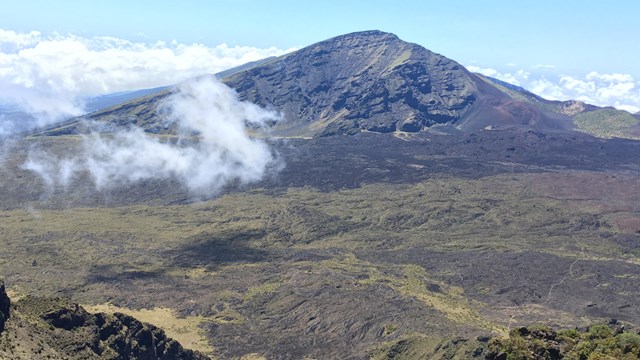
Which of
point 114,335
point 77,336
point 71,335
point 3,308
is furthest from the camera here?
point 114,335

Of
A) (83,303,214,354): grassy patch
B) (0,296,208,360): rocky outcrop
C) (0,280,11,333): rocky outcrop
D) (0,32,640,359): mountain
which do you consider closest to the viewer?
(0,296,208,360): rocky outcrop

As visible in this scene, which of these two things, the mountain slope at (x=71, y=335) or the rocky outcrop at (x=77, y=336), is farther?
the rocky outcrop at (x=77, y=336)

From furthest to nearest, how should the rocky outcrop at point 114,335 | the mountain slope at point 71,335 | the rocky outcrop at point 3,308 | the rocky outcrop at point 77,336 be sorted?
the rocky outcrop at point 114,335, the rocky outcrop at point 3,308, the rocky outcrop at point 77,336, the mountain slope at point 71,335

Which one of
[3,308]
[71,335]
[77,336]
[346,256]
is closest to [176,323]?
[77,336]

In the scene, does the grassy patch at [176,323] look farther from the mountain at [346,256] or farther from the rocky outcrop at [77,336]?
the rocky outcrop at [77,336]

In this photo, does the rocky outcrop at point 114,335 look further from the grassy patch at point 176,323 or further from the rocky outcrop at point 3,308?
the grassy patch at point 176,323

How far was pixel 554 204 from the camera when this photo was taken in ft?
447

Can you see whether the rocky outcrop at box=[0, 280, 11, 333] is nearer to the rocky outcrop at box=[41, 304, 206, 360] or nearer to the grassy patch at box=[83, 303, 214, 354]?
the rocky outcrop at box=[41, 304, 206, 360]

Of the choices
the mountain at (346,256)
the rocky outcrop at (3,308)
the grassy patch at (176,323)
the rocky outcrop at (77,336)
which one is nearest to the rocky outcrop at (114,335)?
the rocky outcrop at (77,336)

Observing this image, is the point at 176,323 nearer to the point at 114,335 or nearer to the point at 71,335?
the point at 114,335

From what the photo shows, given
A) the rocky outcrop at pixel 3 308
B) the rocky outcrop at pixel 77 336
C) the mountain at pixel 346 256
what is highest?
Result: the rocky outcrop at pixel 3 308

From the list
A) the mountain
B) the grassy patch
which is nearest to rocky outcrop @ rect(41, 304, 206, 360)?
the mountain

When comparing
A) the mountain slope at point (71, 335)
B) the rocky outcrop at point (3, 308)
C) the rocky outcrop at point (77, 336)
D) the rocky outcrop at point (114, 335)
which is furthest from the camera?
the rocky outcrop at point (114, 335)

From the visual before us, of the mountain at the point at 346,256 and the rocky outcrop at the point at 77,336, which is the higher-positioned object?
the rocky outcrop at the point at 77,336
